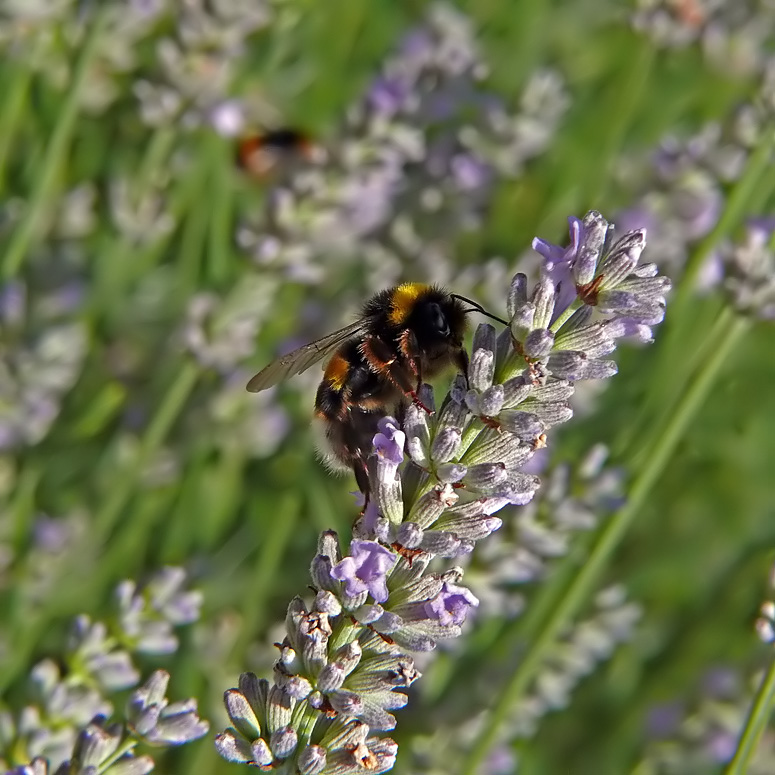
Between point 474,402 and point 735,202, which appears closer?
point 474,402

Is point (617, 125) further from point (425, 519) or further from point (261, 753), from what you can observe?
point (261, 753)

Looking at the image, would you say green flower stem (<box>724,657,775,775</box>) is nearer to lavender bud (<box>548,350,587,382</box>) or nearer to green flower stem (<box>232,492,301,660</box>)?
lavender bud (<box>548,350,587,382</box>)

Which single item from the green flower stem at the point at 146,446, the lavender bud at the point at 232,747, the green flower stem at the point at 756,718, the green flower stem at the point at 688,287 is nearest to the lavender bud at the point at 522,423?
the lavender bud at the point at 232,747

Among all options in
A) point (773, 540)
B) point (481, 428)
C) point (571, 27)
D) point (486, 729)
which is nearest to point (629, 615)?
point (486, 729)

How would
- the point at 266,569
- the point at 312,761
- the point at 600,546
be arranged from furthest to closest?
the point at 266,569, the point at 600,546, the point at 312,761

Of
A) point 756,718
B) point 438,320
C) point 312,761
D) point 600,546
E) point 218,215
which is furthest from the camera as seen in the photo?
point 218,215

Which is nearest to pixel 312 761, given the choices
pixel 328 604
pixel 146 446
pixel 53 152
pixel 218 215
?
pixel 328 604

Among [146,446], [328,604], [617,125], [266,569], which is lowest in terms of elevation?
[266,569]

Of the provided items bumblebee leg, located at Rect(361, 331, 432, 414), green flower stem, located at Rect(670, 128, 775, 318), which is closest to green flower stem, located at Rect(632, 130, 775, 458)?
green flower stem, located at Rect(670, 128, 775, 318)
